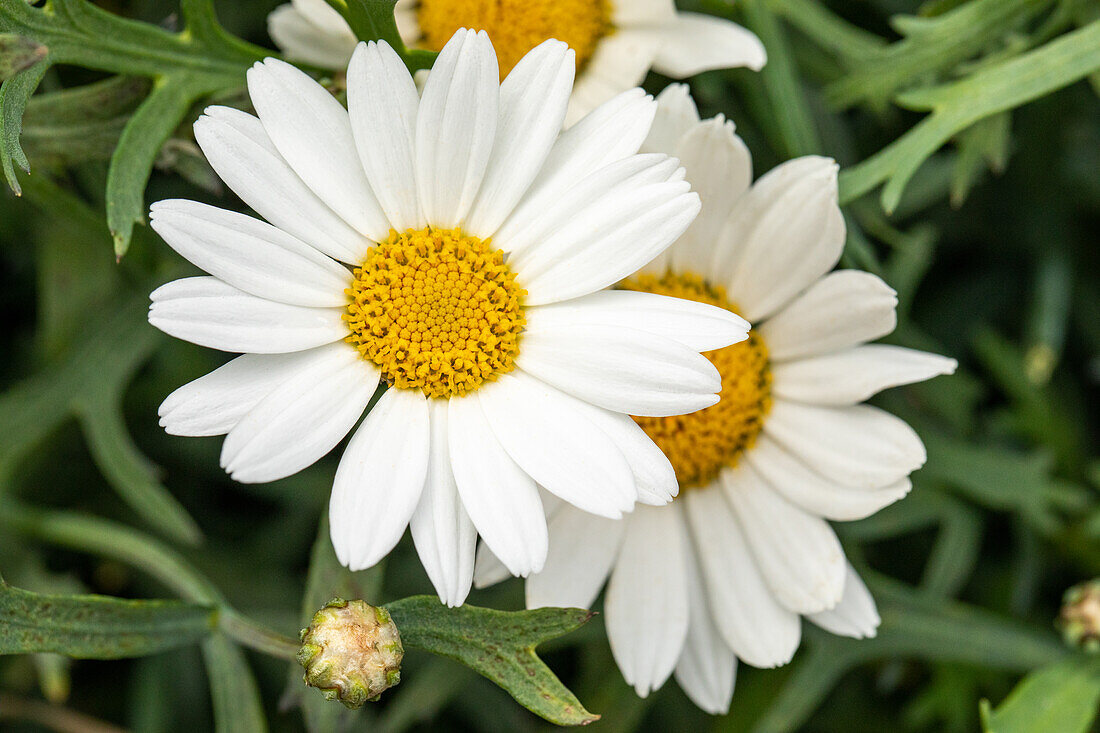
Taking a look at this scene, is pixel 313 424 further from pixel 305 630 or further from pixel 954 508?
pixel 954 508

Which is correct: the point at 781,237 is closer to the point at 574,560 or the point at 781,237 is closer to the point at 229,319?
the point at 574,560

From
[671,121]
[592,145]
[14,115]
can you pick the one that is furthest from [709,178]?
[14,115]

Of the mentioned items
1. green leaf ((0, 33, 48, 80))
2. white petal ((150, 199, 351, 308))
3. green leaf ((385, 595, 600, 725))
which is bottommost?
green leaf ((385, 595, 600, 725))

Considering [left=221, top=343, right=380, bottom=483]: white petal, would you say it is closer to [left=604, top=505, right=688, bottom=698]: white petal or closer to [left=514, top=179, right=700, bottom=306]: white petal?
[left=514, top=179, right=700, bottom=306]: white petal

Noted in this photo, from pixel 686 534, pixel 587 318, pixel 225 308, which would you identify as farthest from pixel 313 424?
pixel 686 534

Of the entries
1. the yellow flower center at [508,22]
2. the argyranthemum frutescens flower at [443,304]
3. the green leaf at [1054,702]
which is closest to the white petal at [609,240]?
the argyranthemum frutescens flower at [443,304]

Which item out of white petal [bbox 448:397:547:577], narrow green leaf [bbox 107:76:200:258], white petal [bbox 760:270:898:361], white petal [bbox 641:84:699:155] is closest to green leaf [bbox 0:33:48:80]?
narrow green leaf [bbox 107:76:200:258]

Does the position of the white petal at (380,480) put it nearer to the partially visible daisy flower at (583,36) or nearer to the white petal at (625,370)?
the white petal at (625,370)

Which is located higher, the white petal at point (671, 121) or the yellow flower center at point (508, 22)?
the yellow flower center at point (508, 22)
